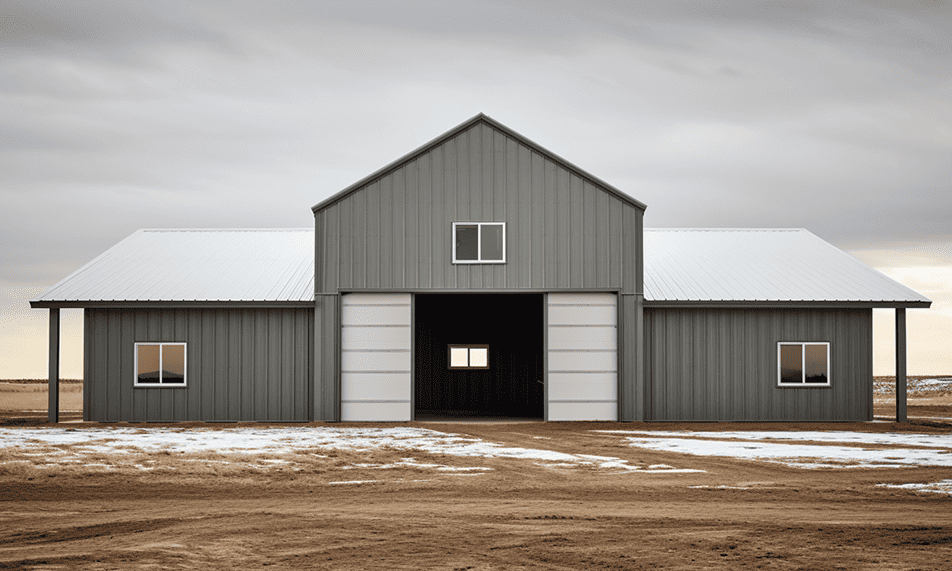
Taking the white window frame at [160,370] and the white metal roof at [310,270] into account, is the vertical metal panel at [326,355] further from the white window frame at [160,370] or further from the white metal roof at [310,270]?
the white window frame at [160,370]

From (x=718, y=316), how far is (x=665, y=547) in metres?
14.8

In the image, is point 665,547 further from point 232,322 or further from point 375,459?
A: point 232,322

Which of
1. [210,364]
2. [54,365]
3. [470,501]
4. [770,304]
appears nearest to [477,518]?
[470,501]

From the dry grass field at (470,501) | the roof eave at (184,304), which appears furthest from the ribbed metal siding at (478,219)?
the dry grass field at (470,501)

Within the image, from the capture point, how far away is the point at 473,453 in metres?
16.2

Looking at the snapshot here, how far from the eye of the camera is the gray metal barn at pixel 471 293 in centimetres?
2230

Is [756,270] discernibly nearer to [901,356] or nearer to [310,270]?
[901,356]

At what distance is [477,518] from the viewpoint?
33.9ft

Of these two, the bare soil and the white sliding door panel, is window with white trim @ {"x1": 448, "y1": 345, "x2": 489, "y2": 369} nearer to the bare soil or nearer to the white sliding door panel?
the white sliding door panel

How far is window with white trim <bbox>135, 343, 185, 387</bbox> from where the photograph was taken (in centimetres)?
2247

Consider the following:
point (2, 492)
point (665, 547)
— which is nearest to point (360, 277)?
point (2, 492)

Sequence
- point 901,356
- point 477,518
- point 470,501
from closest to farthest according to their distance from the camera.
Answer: point 477,518, point 470,501, point 901,356

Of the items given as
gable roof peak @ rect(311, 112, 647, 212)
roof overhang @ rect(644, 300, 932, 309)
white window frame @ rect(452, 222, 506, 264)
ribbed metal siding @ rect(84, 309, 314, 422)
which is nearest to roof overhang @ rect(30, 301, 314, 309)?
ribbed metal siding @ rect(84, 309, 314, 422)

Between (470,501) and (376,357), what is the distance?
36.8ft
